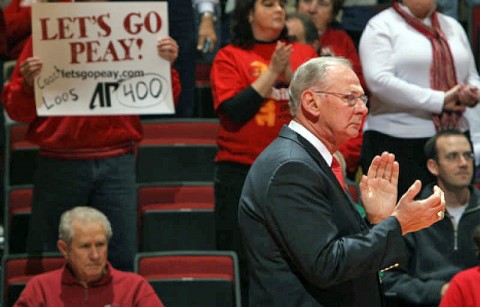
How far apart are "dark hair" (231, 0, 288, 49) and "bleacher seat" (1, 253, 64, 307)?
56.9 inches

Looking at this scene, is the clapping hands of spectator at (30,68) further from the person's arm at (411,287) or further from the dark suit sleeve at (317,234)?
the dark suit sleeve at (317,234)

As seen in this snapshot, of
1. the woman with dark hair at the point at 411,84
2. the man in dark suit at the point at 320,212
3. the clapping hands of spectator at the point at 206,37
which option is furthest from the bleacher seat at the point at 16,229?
the man in dark suit at the point at 320,212

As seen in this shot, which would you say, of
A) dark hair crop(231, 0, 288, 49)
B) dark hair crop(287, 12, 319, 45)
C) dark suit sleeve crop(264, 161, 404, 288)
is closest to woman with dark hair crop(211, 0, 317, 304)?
dark hair crop(231, 0, 288, 49)

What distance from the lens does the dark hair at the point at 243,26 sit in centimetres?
565

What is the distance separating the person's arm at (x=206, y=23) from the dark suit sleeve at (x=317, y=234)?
369 centimetres

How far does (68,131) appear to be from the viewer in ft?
18.1

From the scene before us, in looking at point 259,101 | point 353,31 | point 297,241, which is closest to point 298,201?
point 297,241

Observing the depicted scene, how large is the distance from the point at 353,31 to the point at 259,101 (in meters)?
2.20

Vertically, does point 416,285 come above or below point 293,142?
below

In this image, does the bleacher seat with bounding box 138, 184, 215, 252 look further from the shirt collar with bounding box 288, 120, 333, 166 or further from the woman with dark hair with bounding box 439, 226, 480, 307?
the shirt collar with bounding box 288, 120, 333, 166

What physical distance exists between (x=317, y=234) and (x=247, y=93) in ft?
8.59

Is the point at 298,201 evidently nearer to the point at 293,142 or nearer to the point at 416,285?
the point at 293,142

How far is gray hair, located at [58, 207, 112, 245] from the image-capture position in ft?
17.2

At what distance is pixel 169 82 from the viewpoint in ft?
18.8
